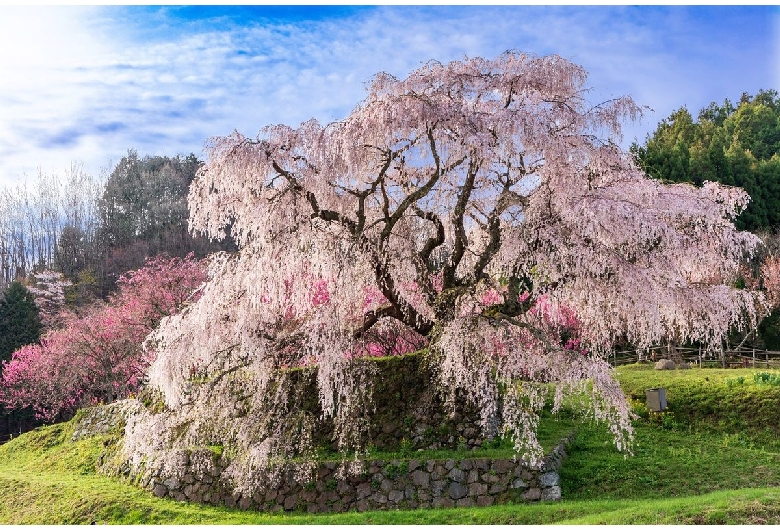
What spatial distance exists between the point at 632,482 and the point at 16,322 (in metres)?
22.7

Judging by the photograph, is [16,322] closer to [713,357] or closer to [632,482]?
[632,482]

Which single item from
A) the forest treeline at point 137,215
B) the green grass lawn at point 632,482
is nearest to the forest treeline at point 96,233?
the forest treeline at point 137,215

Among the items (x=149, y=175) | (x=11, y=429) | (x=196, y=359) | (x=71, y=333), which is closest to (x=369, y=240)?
(x=196, y=359)

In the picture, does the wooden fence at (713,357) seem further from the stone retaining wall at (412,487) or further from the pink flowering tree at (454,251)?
the stone retaining wall at (412,487)

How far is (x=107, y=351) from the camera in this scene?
18688 mm

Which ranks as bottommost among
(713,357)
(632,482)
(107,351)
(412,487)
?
(632,482)

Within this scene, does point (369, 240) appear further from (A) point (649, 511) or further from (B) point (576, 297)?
(A) point (649, 511)

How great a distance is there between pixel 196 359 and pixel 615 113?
6309 mm

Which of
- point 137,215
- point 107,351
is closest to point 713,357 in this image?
point 107,351

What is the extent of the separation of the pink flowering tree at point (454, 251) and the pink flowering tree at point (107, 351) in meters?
8.50

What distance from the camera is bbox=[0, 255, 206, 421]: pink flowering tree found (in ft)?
59.6

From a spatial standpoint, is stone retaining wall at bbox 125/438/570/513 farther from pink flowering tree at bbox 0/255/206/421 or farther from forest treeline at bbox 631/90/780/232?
forest treeline at bbox 631/90/780/232

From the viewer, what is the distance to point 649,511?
6.84m

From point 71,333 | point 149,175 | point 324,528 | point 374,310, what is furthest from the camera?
point 149,175
